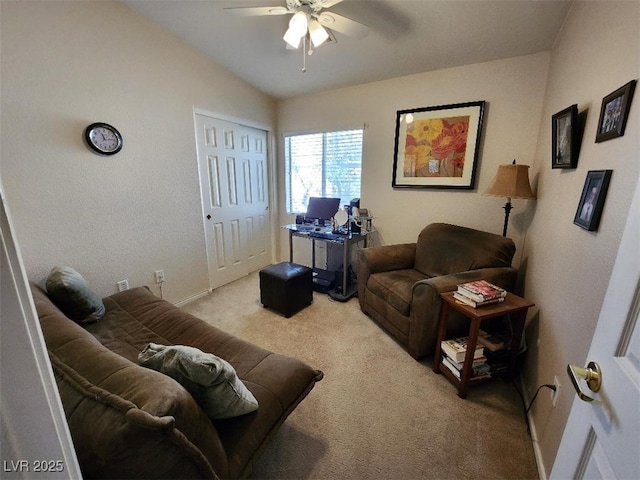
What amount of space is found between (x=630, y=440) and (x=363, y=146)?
9.93 ft

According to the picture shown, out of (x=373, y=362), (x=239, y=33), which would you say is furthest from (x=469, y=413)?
(x=239, y=33)

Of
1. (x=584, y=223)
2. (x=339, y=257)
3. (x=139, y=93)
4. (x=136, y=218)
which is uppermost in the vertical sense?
(x=139, y=93)

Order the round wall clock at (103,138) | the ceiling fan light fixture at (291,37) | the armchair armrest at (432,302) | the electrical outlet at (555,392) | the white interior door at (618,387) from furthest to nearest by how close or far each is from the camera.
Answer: the round wall clock at (103,138) < the armchair armrest at (432,302) < the ceiling fan light fixture at (291,37) < the electrical outlet at (555,392) < the white interior door at (618,387)

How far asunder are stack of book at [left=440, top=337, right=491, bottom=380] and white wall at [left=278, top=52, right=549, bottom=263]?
1235mm

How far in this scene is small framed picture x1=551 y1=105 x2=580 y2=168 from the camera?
142 cm

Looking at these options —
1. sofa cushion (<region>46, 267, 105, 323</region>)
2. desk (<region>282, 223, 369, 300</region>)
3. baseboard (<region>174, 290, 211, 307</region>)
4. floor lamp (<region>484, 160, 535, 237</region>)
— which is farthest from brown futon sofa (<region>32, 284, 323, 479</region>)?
floor lamp (<region>484, 160, 535, 237</region>)

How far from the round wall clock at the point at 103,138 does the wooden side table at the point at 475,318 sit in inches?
109

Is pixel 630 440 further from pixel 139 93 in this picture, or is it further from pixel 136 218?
pixel 139 93

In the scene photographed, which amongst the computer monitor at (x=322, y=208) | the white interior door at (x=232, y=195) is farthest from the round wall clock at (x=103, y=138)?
the computer monitor at (x=322, y=208)

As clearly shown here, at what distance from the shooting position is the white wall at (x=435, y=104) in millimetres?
2305

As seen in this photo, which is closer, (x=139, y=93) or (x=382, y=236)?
(x=139, y=93)

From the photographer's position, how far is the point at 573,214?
52.2 inches

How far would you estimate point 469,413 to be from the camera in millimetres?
1562

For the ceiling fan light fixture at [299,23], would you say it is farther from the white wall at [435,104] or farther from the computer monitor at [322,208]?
the computer monitor at [322,208]
